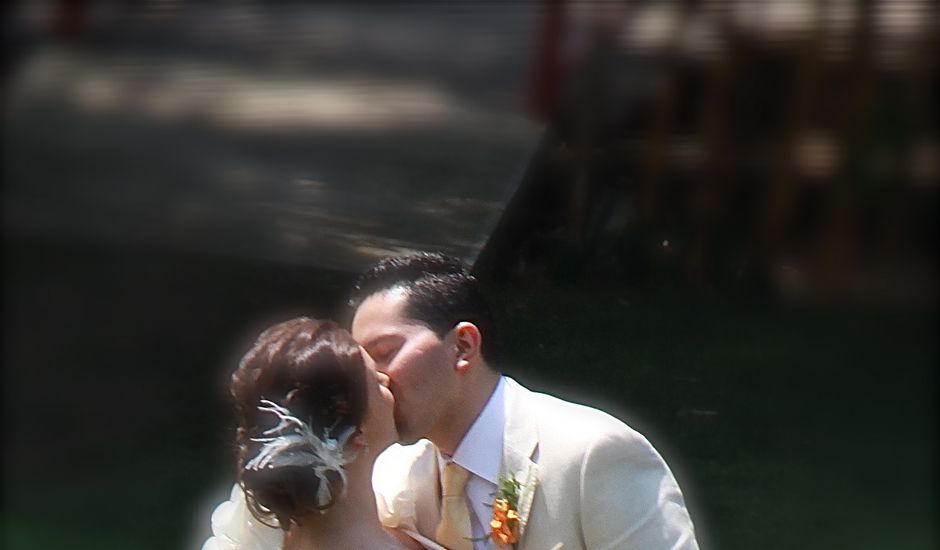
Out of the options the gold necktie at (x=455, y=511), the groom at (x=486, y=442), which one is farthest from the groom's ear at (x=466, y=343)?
the gold necktie at (x=455, y=511)

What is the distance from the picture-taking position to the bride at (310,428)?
4.82 ft

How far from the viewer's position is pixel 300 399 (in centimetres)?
148

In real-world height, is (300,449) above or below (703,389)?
above

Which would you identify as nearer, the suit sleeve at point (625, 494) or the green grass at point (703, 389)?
the suit sleeve at point (625, 494)

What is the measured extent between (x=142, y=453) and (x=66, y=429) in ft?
1.86

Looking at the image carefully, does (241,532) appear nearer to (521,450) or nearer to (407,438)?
(407,438)

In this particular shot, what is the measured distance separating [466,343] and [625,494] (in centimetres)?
23

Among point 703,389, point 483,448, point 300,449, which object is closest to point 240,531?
point 300,449

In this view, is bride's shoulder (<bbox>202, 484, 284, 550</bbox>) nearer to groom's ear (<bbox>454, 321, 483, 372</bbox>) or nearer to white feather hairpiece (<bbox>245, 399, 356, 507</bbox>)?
white feather hairpiece (<bbox>245, 399, 356, 507</bbox>)

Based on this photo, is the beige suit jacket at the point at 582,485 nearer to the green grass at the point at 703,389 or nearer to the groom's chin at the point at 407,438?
the groom's chin at the point at 407,438

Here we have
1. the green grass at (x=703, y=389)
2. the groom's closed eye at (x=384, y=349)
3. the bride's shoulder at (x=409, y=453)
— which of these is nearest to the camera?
the groom's closed eye at (x=384, y=349)

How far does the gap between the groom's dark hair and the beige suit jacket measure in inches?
3.5

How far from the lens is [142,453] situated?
351 cm

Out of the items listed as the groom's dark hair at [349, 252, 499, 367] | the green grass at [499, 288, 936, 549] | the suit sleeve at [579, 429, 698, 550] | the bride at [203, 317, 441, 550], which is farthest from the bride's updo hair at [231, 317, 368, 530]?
the green grass at [499, 288, 936, 549]
